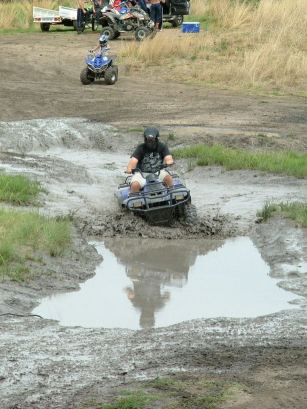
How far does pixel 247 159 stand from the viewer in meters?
19.6

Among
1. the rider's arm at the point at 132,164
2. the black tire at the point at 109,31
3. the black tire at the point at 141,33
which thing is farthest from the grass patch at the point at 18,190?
the black tire at the point at 109,31

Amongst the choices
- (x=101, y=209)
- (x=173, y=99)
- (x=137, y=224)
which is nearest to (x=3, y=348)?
(x=137, y=224)

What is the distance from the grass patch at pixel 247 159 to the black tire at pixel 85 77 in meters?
8.41

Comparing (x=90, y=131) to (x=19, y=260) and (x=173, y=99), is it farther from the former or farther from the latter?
(x=19, y=260)

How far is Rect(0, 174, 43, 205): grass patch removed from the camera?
16.0m

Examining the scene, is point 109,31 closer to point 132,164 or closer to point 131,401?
point 132,164

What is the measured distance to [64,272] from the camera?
1266cm

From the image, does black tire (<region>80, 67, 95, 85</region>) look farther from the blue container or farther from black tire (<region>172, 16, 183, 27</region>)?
black tire (<region>172, 16, 183, 27</region>)

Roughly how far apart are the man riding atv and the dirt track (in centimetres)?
77

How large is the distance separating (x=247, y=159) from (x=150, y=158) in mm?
4106

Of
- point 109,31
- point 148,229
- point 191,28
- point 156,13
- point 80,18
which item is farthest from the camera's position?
point 80,18

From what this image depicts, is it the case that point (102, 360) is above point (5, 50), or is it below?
above

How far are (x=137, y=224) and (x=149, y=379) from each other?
7.00 meters

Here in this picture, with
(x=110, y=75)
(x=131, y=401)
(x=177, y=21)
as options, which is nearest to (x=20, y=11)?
(x=177, y=21)
